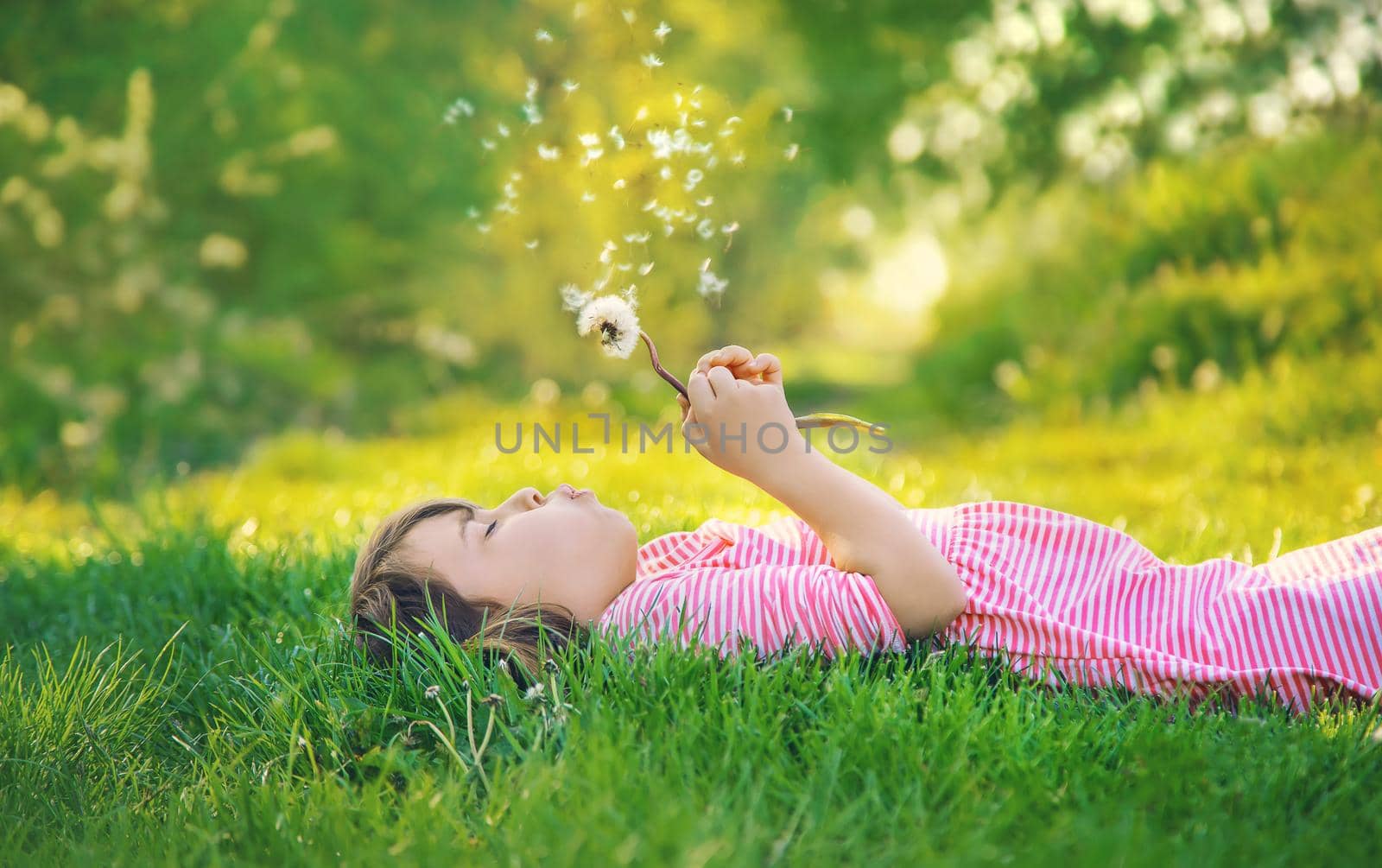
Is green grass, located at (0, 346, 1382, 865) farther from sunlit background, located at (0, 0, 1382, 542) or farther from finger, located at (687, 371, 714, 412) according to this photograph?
sunlit background, located at (0, 0, 1382, 542)

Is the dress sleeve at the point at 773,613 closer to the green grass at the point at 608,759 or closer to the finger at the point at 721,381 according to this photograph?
the green grass at the point at 608,759

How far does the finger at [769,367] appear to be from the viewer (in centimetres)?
182

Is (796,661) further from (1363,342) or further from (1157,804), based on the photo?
(1363,342)

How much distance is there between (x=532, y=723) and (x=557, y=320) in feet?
19.6

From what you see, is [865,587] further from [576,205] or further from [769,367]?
[576,205]

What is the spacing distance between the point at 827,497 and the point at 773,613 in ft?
0.71

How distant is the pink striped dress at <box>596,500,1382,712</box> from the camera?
1.73m

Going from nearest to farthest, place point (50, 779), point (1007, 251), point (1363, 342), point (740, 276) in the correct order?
point (50, 779), point (1363, 342), point (1007, 251), point (740, 276)

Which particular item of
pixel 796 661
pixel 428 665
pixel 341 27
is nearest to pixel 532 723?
pixel 428 665

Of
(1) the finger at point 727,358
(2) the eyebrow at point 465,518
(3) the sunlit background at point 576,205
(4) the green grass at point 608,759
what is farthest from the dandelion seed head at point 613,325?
(3) the sunlit background at point 576,205

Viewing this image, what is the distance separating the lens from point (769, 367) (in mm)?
1847

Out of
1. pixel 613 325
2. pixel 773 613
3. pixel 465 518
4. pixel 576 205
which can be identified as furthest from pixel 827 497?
pixel 576 205

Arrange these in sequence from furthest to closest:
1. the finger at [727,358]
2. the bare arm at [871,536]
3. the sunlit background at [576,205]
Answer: the sunlit background at [576,205]
the finger at [727,358]
the bare arm at [871,536]

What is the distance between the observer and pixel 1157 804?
4.53 ft
